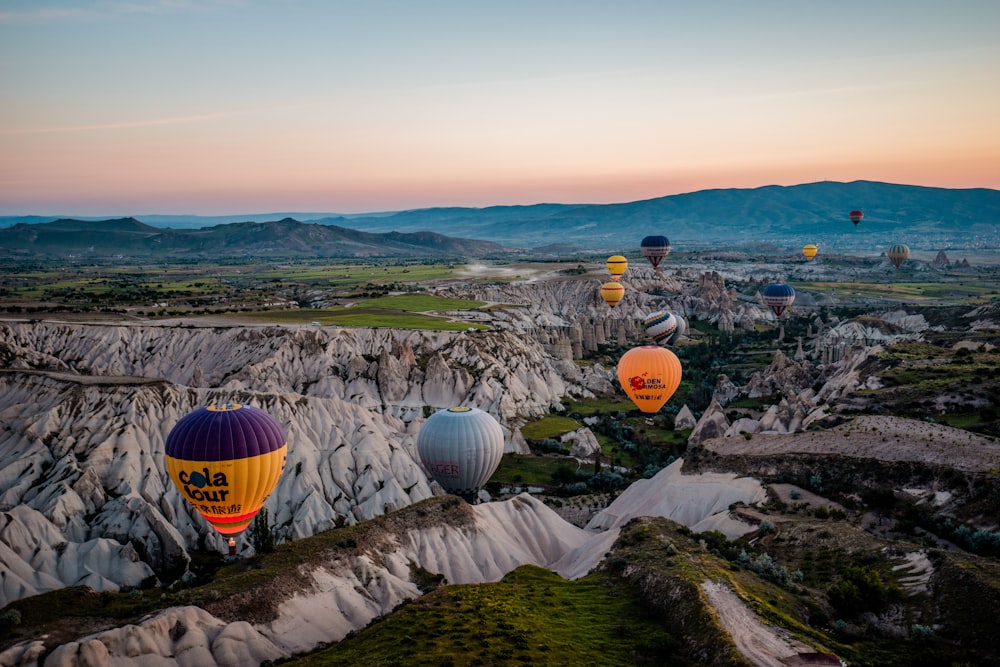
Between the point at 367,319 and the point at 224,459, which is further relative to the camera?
the point at 367,319

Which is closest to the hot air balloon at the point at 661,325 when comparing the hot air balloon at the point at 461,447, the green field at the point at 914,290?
the hot air balloon at the point at 461,447

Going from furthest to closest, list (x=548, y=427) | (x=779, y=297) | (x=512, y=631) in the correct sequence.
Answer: (x=779, y=297), (x=548, y=427), (x=512, y=631)

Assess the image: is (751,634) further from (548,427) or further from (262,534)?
(548,427)

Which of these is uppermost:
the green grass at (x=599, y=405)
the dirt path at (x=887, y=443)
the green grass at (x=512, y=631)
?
the dirt path at (x=887, y=443)

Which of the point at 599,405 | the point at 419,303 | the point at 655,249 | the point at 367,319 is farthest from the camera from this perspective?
the point at 655,249

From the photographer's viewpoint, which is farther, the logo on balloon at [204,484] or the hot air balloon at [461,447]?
the hot air balloon at [461,447]

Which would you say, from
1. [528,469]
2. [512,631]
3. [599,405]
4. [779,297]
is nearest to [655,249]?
[779,297]

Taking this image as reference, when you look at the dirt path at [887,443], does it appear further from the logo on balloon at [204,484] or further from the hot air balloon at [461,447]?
the logo on balloon at [204,484]

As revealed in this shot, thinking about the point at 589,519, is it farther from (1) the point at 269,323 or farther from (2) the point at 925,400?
(1) the point at 269,323
